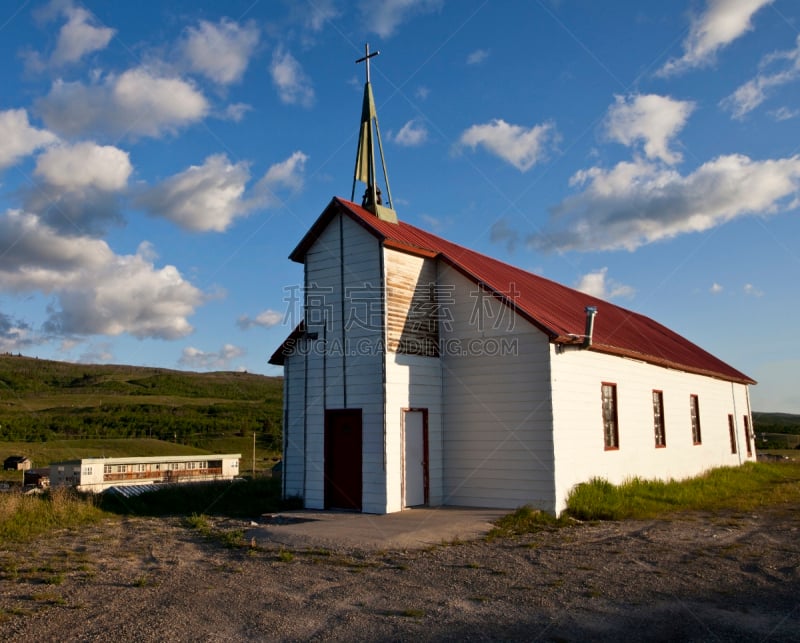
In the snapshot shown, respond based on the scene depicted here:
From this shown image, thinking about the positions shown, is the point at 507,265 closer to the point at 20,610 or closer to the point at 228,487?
the point at 228,487

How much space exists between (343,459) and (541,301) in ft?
23.9

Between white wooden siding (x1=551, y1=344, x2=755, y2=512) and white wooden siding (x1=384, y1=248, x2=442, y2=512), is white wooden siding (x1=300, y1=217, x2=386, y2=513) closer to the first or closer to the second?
white wooden siding (x1=384, y1=248, x2=442, y2=512)

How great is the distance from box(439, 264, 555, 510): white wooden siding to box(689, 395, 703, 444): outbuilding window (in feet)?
38.1

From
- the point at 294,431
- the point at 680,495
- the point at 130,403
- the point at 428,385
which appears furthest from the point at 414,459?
the point at 130,403

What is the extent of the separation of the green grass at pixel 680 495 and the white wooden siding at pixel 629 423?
0.32m

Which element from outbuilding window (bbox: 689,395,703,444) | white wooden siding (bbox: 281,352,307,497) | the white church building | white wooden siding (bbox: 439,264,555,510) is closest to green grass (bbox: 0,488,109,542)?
white wooden siding (bbox: 281,352,307,497)

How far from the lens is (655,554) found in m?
10.2

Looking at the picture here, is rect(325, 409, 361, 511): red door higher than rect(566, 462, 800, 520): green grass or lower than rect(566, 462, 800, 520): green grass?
higher

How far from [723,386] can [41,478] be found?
100.0 feet

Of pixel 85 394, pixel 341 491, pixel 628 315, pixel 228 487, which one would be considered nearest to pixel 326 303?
pixel 341 491

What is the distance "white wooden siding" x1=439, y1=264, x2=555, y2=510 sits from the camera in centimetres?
1450

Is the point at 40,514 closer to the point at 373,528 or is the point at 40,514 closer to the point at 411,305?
the point at 373,528

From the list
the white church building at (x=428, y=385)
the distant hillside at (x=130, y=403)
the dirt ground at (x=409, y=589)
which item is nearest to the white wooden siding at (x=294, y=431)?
the white church building at (x=428, y=385)

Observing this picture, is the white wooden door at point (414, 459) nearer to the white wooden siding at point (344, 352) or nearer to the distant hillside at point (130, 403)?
the white wooden siding at point (344, 352)
